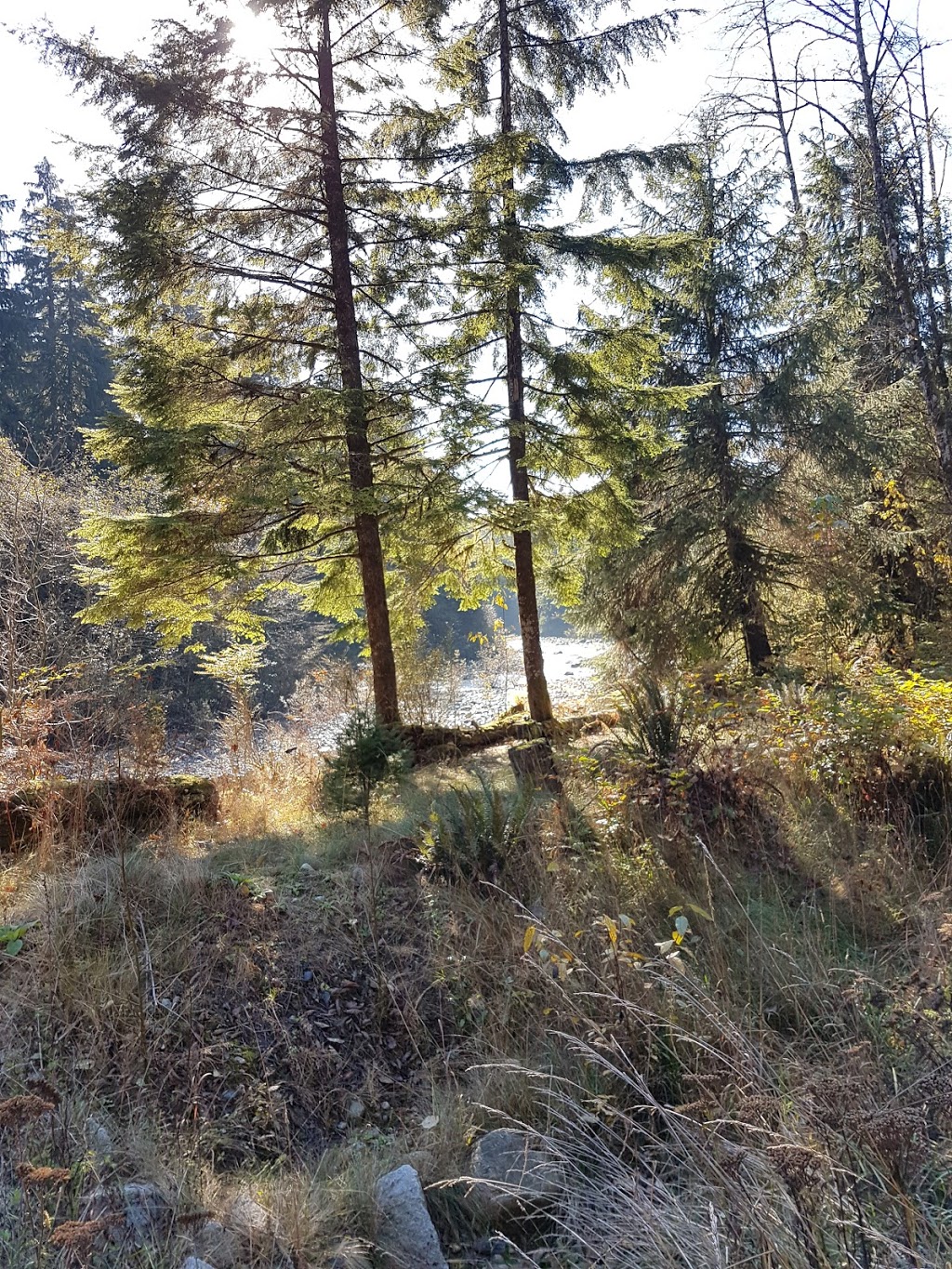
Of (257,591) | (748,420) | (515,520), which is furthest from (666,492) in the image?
(257,591)

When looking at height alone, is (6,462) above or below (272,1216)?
above

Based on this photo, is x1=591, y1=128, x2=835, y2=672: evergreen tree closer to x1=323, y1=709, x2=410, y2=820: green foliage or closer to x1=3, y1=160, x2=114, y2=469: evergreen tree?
x1=323, y1=709, x2=410, y2=820: green foliage

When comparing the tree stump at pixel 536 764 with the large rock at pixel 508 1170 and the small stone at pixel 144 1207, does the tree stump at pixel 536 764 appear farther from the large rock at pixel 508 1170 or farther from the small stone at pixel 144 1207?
the small stone at pixel 144 1207

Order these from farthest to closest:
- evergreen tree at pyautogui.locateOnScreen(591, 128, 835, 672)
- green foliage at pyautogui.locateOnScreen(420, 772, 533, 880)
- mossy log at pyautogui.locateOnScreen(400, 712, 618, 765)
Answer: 1. evergreen tree at pyautogui.locateOnScreen(591, 128, 835, 672)
2. mossy log at pyautogui.locateOnScreen(400, 712, 618, 765)
3. green foliage at pyautogui.locateOnScreen(420, 772, 533, 880)

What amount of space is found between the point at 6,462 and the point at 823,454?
11.6 m

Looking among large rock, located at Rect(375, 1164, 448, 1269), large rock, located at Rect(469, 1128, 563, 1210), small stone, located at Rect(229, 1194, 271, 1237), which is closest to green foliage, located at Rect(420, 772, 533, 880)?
large rock, located at Rect(469, 1128, 563, 1210)

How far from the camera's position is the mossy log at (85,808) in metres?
4.50

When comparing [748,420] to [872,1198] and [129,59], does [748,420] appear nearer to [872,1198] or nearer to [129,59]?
[129,59]

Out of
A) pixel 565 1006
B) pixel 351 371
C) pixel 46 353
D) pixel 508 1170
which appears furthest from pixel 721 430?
pixel 46 353

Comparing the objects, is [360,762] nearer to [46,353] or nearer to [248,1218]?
[248,1218]

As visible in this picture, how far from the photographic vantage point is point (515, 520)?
24.2ft

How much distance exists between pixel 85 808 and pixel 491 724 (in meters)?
5.67

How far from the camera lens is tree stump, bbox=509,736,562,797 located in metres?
5.68

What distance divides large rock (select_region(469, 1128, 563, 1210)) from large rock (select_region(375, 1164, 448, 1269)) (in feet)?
0.56
